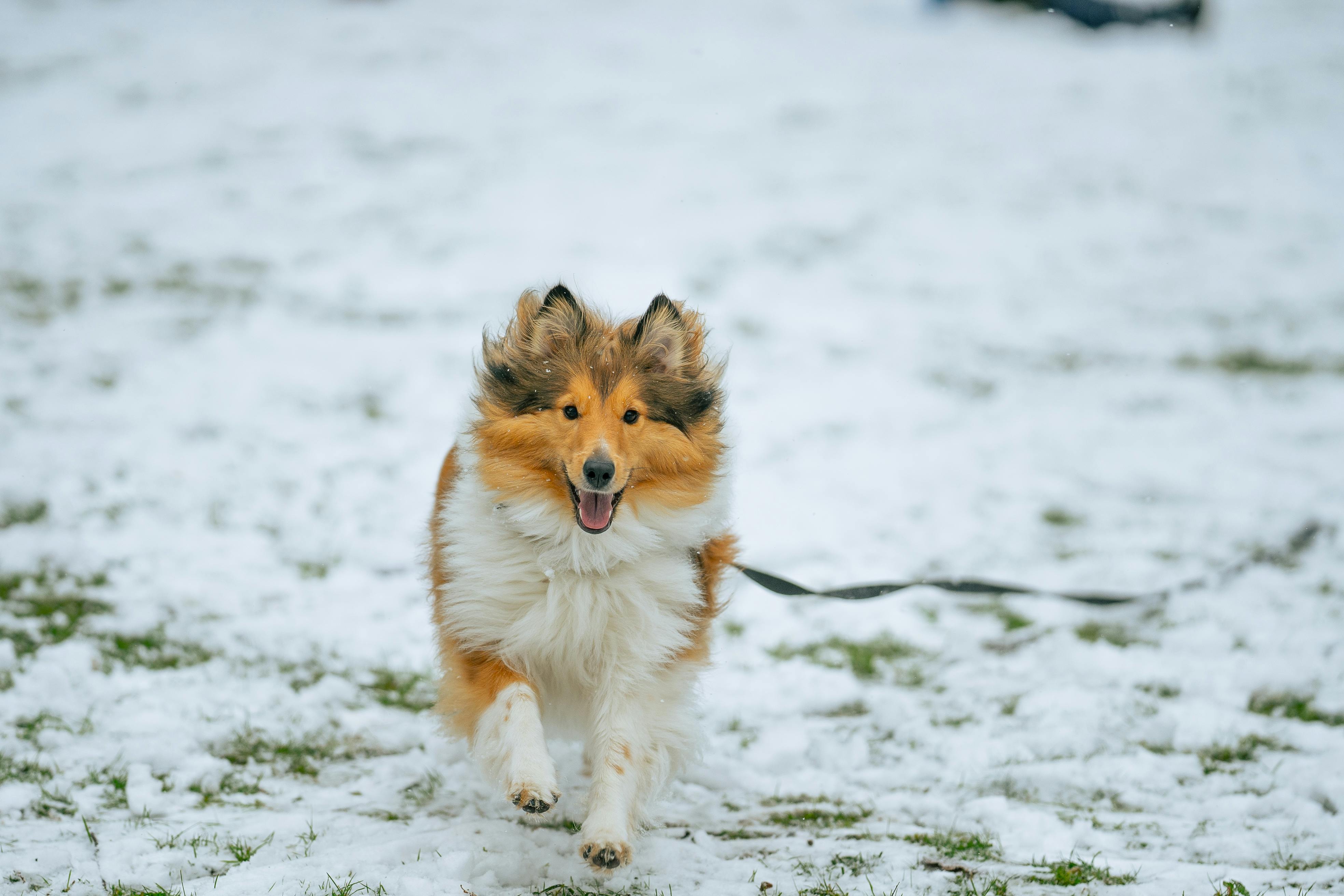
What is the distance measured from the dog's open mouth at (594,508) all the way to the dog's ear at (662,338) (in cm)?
54

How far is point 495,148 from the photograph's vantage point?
54.6 ft

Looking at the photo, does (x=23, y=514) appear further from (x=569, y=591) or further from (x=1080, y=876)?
(x=1080, y=876)

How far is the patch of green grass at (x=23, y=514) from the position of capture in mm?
5871

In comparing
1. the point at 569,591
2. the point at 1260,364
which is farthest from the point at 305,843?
the point at 1260,364

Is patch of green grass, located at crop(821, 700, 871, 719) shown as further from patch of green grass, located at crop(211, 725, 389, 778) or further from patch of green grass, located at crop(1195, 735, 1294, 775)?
patch of green grass, located at crop(211, 725, 389, 778)

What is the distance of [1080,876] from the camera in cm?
306

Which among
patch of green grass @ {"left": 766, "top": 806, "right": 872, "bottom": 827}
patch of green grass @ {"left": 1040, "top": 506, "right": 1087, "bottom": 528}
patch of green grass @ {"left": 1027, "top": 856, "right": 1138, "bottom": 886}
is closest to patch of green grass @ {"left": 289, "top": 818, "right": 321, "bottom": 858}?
patch of green grass @ {"left": 766, "top": 806, "right": 872, "bottom": 827}

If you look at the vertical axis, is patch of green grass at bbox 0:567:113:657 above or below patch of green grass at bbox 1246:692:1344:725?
above

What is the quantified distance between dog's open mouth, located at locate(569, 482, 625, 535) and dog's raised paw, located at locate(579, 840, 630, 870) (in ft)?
3.08

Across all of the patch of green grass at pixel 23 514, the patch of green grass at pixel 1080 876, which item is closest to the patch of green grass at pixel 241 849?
the patch of green grass at pixel 1080 876

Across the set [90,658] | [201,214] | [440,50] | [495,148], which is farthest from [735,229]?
[90,658]

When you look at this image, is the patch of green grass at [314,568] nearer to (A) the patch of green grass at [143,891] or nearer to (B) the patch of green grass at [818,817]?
(A) the patch of green grass at [143,891]

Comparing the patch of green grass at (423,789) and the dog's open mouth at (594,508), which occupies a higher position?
the dog's open mouth at (594,508)

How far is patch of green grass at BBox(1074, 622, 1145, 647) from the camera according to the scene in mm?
5453
